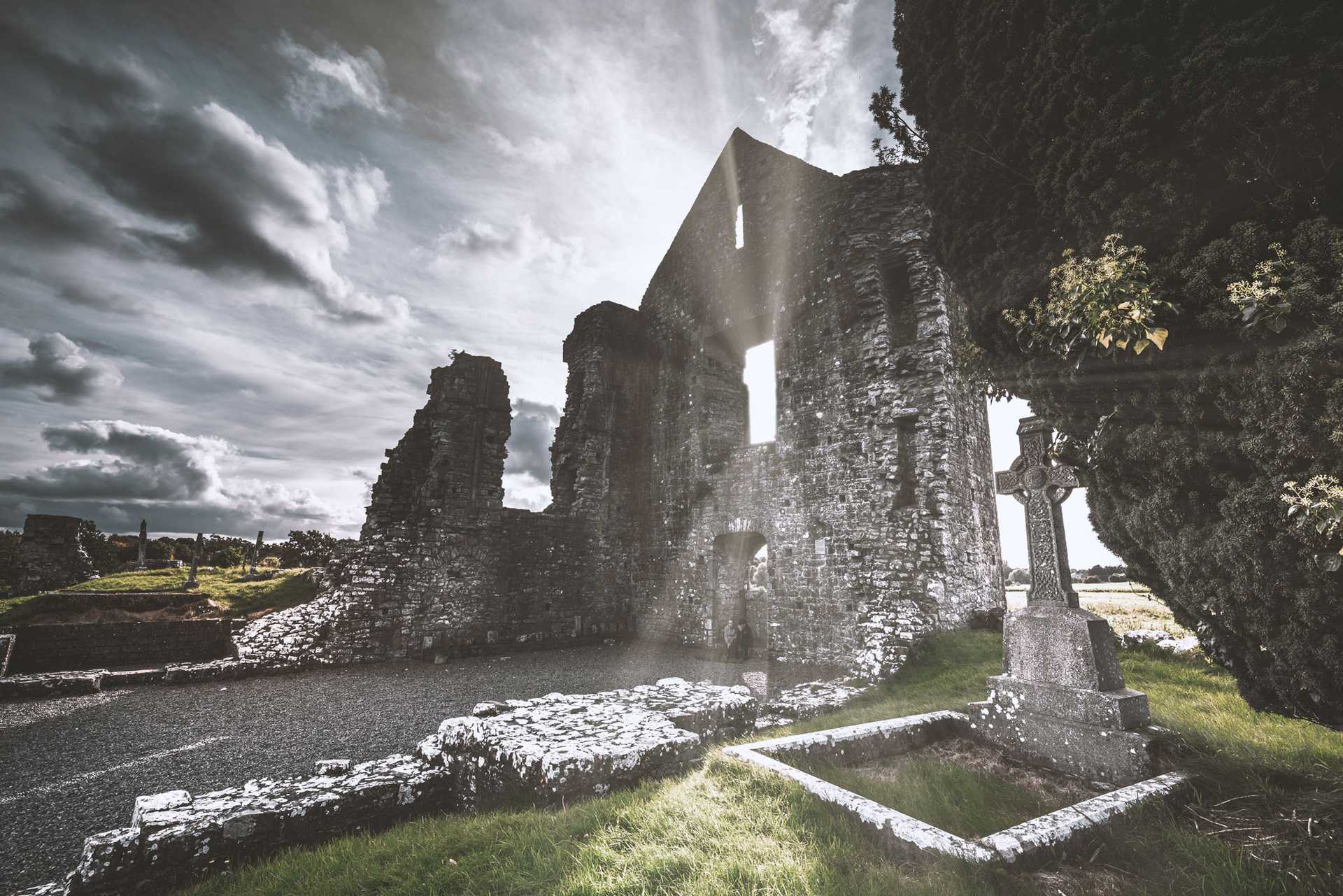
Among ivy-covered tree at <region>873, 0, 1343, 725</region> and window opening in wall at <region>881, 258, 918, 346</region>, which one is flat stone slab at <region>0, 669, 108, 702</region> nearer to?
ivy-covered tree at <region>873, 0, 1343, 725</region>

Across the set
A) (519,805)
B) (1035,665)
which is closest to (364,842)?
(519,805)

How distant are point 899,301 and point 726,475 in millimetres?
4933

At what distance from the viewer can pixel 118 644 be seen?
9.82 metres

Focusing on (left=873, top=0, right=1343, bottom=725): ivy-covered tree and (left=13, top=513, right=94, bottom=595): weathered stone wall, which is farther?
(left=13, top=513, right=94, bottom=595): weathered stone wall

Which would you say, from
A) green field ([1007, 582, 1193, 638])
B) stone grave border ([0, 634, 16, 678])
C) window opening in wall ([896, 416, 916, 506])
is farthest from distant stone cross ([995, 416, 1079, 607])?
stone grave border ([0, 634, 16, 678])

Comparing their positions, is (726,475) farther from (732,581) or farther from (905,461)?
(905,461)

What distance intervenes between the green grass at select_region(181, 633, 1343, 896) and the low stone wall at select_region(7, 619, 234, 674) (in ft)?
32.1

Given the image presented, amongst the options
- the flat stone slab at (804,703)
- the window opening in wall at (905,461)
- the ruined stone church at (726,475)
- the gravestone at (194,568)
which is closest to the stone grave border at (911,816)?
the flat stone slab at (804,703)

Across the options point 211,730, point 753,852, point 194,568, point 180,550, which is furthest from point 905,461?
point 180,550

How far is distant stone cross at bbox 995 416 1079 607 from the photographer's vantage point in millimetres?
4562

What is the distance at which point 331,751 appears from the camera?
5414 mm

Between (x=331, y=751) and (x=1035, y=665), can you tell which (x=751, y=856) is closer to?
(x=1035, y=665)

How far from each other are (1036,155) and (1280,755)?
434cm

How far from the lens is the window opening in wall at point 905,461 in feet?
30.0
